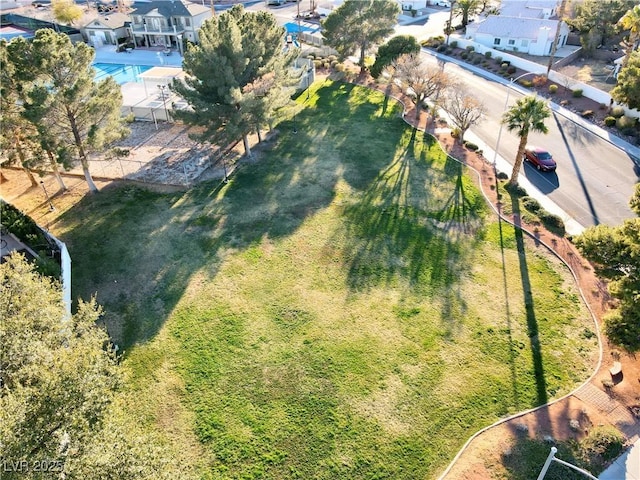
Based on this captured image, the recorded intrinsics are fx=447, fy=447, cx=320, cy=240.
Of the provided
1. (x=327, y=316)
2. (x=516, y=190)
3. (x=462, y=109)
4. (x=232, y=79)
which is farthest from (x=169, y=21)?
(x=327, y=316)

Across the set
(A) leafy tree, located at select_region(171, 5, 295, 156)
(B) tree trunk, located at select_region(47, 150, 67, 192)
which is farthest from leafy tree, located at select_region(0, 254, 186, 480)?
(A) leafy tree, located at select_region(171, 5, 295, 156)

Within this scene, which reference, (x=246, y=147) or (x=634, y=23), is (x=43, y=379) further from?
(x=634, y=23)

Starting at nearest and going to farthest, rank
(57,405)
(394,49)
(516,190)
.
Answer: (57,405)
(516,190)
(394,49)

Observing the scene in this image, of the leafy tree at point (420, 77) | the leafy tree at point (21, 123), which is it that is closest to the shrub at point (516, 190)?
the leafy tree at point (420, 77)

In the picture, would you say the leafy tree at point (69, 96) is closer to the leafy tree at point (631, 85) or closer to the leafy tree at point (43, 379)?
the leafy tree at point (43, 379)

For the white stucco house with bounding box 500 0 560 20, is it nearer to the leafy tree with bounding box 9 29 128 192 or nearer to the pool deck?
the pool deck
